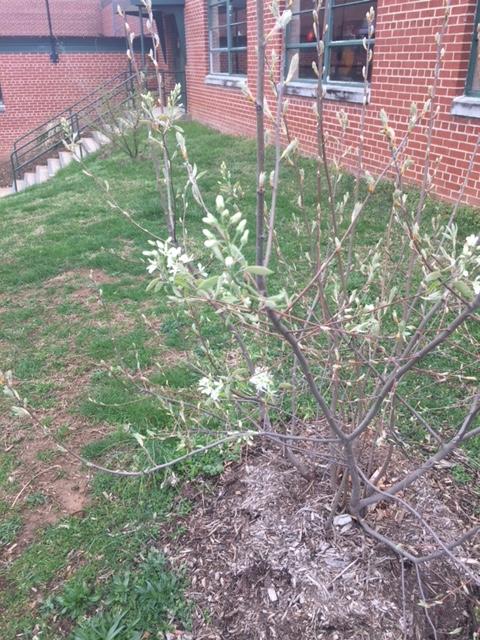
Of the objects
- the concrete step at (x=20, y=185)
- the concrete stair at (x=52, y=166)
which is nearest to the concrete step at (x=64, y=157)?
the concrete stair at (x=52, y=166)

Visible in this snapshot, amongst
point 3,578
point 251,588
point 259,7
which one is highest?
point 259,7

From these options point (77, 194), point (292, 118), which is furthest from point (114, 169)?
point (292, 118)

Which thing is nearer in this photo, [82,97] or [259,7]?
[259,7]

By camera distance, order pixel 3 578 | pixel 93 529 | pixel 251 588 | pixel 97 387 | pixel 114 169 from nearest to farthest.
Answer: pixel 251 588
pixel 3 578
pixel 93 529
pixel 97 387
pixel 114 169

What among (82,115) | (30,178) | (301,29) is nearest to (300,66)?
(301,29)

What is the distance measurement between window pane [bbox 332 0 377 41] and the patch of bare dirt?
23.3 feet

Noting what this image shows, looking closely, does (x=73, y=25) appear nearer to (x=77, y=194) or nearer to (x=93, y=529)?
(x=77, y=194)

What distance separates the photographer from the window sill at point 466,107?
5.18 metres

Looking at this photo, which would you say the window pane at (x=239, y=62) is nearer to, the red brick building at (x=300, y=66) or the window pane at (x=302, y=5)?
the red brick building at (x=300, y=66)

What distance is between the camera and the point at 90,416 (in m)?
3.48

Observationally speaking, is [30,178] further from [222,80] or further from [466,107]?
[466,107]

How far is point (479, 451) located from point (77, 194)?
7895 millimetres

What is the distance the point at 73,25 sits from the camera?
2175 centimetres

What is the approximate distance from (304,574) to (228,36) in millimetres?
11943
